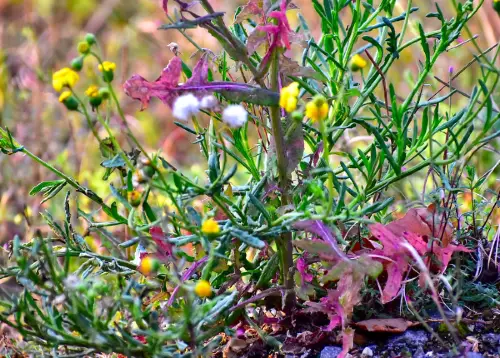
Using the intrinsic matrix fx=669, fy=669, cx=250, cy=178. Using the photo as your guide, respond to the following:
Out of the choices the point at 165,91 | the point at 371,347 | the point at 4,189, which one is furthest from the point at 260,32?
the point at 4,189

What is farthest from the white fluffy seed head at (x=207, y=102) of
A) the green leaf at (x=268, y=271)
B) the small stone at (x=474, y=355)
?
the small stone at (x=474, y=355)

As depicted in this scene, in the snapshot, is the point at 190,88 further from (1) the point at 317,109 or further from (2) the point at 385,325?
(2) the point at 385,325

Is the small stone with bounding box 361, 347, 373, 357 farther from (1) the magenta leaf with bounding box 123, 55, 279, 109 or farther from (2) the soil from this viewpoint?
(1) the magenta leaf with bounding box 123, 55, 279, 109

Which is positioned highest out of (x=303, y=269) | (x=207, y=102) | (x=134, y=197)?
(x=207, y=102)

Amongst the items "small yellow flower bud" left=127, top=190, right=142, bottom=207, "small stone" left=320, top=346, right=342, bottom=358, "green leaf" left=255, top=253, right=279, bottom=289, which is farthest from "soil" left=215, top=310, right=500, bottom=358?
"small yellow flower bud" left=127, top=190, right=142, bottom=207

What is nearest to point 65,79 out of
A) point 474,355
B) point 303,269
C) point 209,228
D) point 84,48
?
point 84,48

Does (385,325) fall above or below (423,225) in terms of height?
below

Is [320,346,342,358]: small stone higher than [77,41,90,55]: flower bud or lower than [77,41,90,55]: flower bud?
lower
